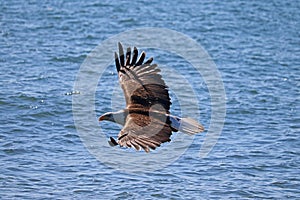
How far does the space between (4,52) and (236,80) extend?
221 inches

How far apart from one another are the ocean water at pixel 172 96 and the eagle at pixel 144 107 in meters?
1.88

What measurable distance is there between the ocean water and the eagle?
188 cm

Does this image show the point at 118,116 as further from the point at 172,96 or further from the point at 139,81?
the point at 172,96

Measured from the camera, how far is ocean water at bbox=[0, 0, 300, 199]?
11.2 meters

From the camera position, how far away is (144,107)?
373 inches

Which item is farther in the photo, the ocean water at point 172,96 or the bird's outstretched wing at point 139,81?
the ocean water at point 172,96

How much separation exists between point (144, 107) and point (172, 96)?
5747mm

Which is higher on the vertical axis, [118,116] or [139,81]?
[139,81]

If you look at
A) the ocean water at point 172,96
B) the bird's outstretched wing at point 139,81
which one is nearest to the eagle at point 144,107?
the bird's outstretched wing at point 139,81

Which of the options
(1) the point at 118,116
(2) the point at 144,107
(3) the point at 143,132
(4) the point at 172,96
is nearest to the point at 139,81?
(2) the point at 144,107

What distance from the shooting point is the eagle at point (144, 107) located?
29.2ft

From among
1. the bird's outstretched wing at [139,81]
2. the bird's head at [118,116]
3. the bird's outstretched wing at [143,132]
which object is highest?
the bird's outstretched wing at [139,81]

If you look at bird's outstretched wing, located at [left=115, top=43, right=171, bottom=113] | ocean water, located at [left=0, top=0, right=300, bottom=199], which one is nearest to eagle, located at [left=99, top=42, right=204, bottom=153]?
bird's outstretched wing, located at [left=115, top=43, right=171, bottom=113]

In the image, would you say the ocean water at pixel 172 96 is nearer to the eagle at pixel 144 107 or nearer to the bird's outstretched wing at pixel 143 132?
the eagle at pixel 144 107
